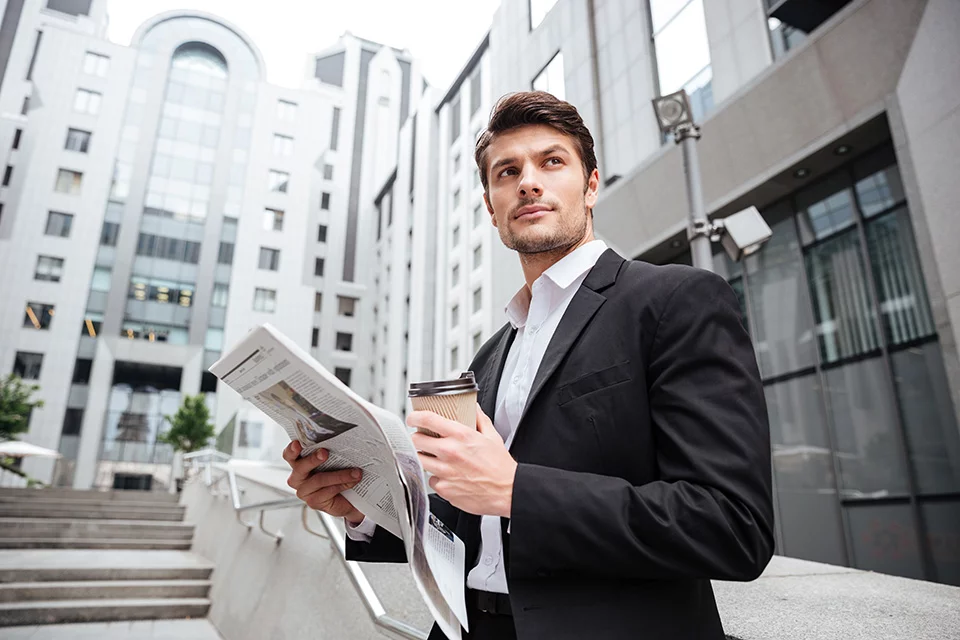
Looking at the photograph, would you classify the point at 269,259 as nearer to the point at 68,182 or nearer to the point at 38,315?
the point at 68,182

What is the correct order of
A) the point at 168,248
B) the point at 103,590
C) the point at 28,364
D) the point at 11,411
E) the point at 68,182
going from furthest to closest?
the point at 168,248, the point at 68,182, the point at 28,364, the point at 11,411, the point at 103,590

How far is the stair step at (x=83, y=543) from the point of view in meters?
8.52

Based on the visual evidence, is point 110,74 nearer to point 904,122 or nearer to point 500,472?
point 904,122

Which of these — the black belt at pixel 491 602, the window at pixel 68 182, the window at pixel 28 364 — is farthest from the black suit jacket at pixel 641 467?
the window at pixel 68 182

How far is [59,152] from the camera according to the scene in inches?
1352

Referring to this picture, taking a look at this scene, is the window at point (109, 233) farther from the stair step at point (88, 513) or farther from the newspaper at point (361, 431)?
the newspaper at point (361, 431)

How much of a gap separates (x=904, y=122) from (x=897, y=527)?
16.3 ft

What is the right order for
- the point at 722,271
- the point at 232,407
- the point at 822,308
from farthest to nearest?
the point at 232,407, the point at 722,271, the point at 822,308

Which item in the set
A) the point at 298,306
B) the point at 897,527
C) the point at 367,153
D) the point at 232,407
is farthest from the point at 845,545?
the point at 367,153

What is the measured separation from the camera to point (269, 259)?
3866 centimetres

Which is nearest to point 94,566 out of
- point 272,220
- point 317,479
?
point 317,479

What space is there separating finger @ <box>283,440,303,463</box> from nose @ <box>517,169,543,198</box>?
0.84 m

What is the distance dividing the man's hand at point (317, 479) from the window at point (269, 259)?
3923cm

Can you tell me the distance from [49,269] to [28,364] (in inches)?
204
